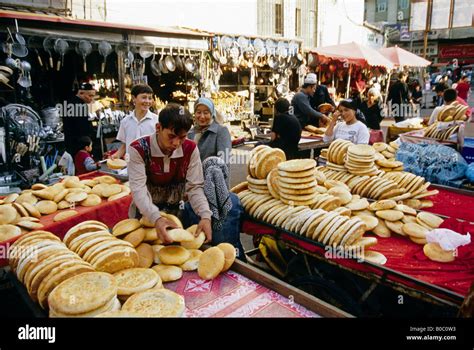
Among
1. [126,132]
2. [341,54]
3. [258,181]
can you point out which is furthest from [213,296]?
[341,54]

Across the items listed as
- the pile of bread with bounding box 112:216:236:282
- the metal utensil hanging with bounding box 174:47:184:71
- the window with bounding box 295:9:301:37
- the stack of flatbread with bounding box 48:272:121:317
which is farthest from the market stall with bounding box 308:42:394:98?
the stack of flatbread with bounding box 48:272:121:317

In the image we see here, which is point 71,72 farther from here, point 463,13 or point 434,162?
point 463,13

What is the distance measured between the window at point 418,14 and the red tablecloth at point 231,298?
1769 cm

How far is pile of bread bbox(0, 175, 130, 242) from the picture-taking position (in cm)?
322

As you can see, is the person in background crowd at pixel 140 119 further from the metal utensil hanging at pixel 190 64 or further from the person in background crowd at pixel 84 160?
the metal utensil hanging at pixel 190 64

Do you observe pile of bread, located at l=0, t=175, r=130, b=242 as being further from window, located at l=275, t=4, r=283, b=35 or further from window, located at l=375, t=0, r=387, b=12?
window, located at l=375, t=0, r=387, b=12

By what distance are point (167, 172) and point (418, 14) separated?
1739cm

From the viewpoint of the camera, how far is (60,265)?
2.04 meters

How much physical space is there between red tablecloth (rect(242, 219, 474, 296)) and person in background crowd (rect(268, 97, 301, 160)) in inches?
112

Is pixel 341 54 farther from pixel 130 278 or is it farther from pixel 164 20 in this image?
pixel 130 278

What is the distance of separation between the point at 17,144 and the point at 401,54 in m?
14.3

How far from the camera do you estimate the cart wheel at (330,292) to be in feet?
9.72

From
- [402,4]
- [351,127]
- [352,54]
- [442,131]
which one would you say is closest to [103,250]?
[351,127]

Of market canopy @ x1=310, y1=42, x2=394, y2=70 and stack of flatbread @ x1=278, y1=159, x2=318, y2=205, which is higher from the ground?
market canopy @ x1=310, y1=42, x2=394, y2=70
